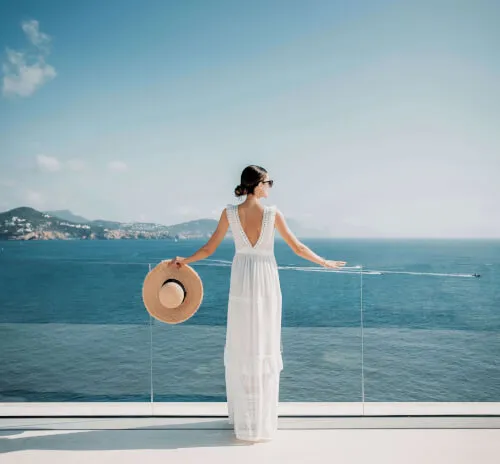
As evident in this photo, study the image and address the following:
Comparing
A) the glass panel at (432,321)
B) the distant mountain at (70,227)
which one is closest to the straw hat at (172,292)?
the glass panel at (432,321)

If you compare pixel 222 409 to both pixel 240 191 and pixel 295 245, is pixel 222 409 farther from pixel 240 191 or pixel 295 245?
pixel 240 191

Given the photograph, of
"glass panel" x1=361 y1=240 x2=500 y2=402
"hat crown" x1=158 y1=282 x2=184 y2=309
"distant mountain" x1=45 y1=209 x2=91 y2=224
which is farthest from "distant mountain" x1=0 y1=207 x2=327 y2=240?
"hat crown" x1=158 y1=282 x2=184 y2=309

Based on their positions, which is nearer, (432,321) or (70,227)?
(432,321)

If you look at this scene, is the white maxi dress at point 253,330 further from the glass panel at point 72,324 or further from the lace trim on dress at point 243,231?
the glass panel at point 72,324

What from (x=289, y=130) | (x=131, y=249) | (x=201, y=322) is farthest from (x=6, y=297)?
(x=289, y=130)

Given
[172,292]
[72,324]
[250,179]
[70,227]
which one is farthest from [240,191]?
[70,227]

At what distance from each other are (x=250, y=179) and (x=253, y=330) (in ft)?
2.54

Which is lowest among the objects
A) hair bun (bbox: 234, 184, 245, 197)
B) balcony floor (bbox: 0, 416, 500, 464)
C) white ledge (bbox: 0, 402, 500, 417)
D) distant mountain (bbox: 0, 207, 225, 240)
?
balcony floor (bbox: 0, 416, 500, 464)

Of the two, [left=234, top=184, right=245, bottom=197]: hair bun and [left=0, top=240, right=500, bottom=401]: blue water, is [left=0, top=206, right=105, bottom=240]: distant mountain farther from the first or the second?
[left=234, top=184, right=245, bottom=197]: hair bun

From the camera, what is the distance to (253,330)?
269 cm

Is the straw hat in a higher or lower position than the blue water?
higher

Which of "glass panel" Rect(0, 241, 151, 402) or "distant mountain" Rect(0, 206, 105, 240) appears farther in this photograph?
"distant mountain" Rect(0, 206, 105, 240)

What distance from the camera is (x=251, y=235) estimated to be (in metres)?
2.73

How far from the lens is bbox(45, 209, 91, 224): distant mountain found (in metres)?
61.6
